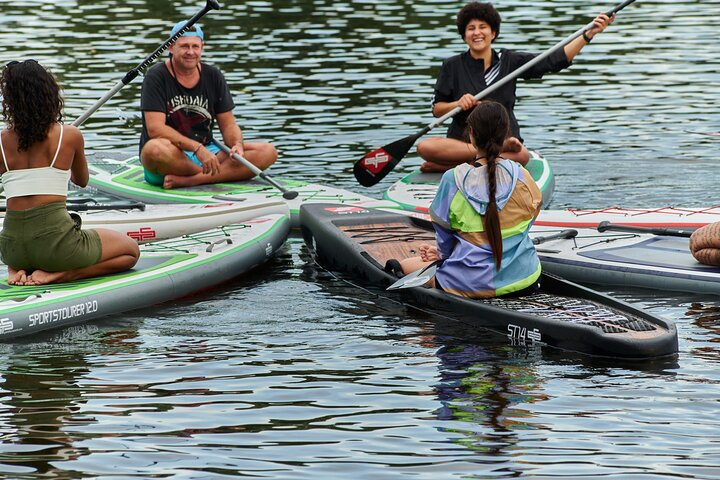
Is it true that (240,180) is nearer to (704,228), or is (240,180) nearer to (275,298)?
(275,298)

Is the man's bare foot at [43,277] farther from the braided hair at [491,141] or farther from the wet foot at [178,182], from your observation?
the wet foot at [178,182]

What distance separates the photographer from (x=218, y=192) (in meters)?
10.4

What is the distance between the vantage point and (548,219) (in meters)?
9.30

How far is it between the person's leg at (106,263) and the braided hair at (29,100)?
2.69ft

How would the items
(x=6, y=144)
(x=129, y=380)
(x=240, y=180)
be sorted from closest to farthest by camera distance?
(x=129, y=380)
(x=6, y=144)
(x=240, y=180)

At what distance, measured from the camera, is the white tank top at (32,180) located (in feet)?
24.0

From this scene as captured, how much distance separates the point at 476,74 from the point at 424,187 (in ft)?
3.37

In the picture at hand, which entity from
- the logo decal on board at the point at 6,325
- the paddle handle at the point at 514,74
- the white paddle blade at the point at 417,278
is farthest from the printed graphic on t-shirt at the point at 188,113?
the logo decal on board at the point at 6,325

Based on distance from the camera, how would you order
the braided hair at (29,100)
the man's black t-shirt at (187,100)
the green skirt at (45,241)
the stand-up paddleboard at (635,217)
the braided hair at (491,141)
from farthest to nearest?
1. the man's black t-shirt at (187,100)
2. the stand-up paddleboard at (635,217)
3. the green skirt at (45,241)
4. the braided hair at (29,100)
5. the braided hair at (491,141)

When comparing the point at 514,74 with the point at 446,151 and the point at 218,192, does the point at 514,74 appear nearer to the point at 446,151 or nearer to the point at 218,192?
the point at 446,151

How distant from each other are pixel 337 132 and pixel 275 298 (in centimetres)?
605

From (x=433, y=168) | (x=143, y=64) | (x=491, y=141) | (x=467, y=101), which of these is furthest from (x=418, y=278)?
(x=433, y=168)

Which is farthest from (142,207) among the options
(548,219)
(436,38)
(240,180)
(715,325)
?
(436,38)

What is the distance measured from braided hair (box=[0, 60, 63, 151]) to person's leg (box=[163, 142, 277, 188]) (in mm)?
3435
